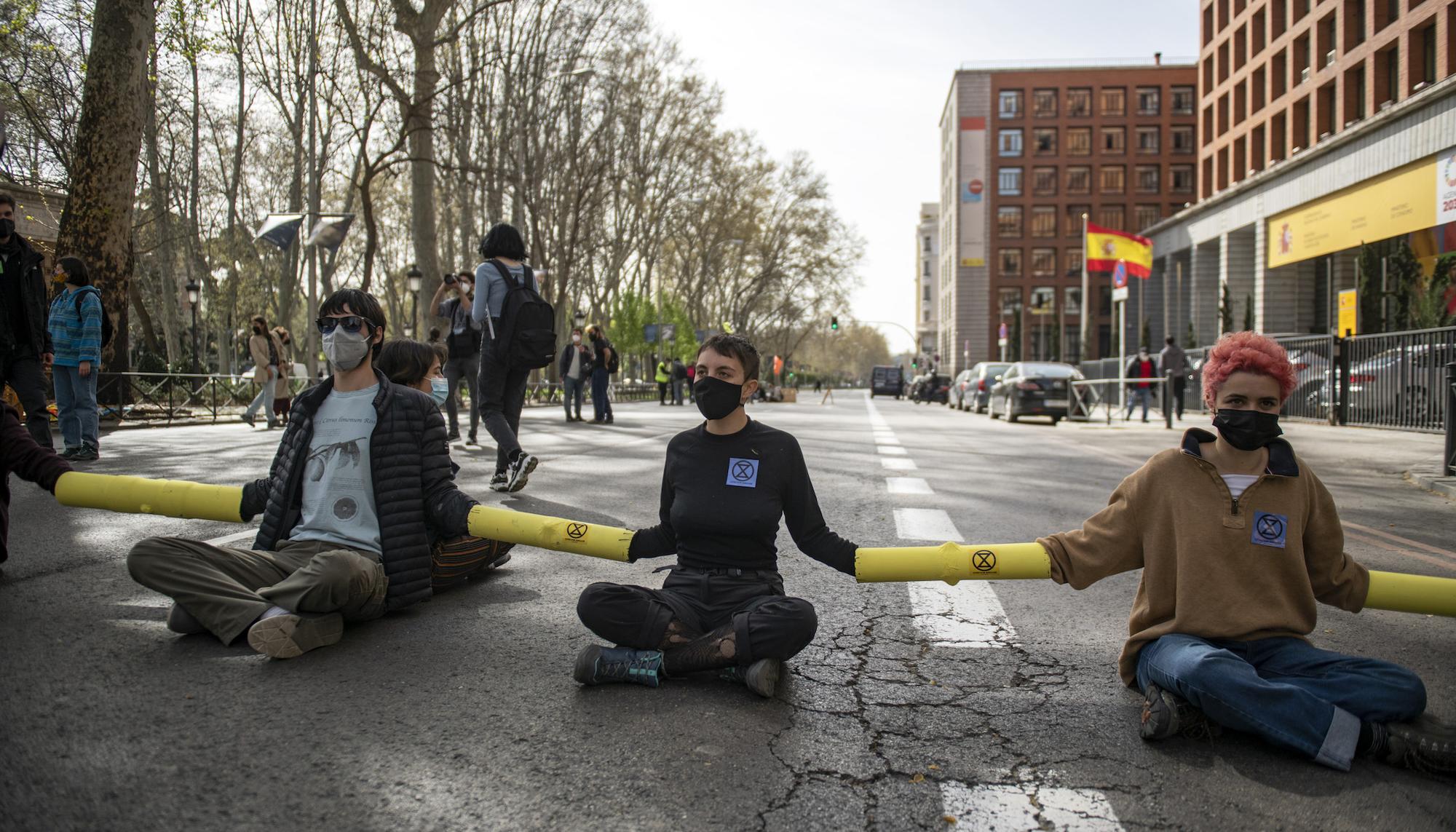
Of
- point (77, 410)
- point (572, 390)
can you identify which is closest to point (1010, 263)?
point (572, 390)

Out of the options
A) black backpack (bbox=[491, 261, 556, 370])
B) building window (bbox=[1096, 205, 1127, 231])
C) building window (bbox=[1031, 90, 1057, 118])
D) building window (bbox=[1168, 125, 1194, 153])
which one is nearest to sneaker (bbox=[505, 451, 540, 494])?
black backpack (bbox=[491, 261, 556, 370])

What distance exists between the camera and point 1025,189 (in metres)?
86.1

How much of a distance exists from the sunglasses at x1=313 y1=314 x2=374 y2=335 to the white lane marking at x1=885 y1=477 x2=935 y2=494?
17.9 ft

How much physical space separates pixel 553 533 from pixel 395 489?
0.69 m

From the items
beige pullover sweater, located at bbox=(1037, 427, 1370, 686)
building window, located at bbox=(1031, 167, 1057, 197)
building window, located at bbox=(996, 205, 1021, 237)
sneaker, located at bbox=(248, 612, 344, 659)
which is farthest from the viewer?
building window, located at bbox=(996, 205, 1021, 237)

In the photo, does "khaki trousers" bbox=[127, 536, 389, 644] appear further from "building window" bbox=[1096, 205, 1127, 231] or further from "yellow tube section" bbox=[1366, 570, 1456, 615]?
"building window" bbox=[1096, 205, 1127, 231]

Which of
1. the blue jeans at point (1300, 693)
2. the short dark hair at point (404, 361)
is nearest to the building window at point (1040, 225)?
the short dark hair at point (404, 361)

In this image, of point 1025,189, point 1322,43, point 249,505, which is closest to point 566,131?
point 1322,43

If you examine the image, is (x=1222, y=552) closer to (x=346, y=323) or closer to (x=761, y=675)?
(x=761, y=675)

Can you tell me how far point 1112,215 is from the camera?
85312mm

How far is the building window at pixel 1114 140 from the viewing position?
84.7m

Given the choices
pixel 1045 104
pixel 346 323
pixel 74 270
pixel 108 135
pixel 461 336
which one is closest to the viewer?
pixel 346 323

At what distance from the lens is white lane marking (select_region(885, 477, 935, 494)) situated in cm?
900

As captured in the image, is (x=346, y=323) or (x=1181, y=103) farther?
(x=1181, y=103)
